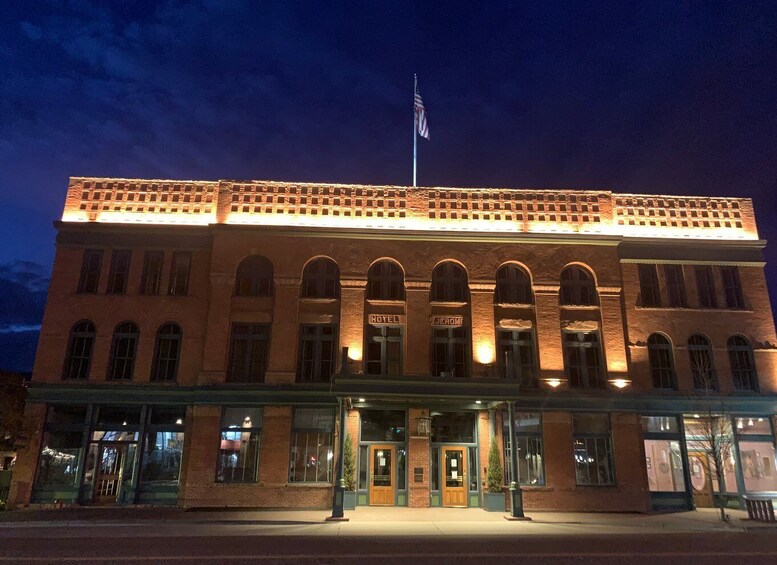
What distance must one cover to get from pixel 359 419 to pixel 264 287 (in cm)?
741

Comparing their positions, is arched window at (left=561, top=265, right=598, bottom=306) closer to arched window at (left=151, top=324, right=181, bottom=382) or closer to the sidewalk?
the sidewalk

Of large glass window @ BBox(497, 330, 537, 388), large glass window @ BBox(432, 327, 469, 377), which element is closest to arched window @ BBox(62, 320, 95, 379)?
large glass window @ BBox(432, 327, 469, 377)

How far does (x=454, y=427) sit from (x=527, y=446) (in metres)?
3.23

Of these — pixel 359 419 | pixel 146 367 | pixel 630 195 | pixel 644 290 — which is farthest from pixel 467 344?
pixel 146 367

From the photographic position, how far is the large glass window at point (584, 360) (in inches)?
981

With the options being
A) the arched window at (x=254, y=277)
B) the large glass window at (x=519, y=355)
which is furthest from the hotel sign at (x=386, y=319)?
the arched window at (x=254, y=277)

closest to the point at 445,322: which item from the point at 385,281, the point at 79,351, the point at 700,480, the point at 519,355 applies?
the point at 385,281

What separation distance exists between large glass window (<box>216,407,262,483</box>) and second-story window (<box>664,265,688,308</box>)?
1977 cm

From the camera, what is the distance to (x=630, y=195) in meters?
27.4

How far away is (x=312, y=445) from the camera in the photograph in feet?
77.0

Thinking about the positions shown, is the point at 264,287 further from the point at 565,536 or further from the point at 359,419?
the point at 565,536

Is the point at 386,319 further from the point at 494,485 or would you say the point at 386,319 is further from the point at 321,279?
the point at 494,485

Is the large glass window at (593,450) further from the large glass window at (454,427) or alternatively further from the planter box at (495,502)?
the large glass window at (454,427)

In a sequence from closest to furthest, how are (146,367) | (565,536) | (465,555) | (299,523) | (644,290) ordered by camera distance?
(465,555)
(565,536)
(299,523)
(146,367)
(644,290)
